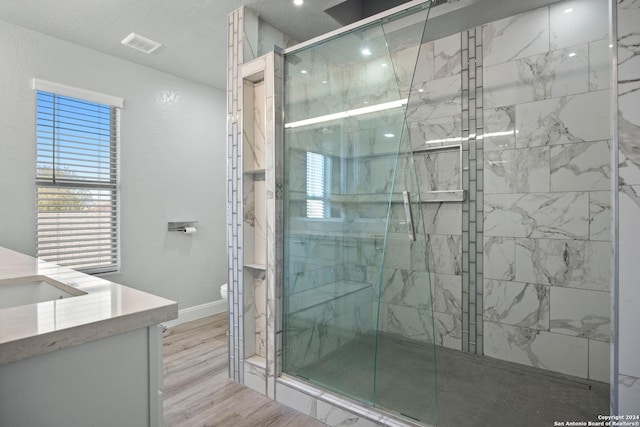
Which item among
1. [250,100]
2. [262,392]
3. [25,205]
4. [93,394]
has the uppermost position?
[250,100]

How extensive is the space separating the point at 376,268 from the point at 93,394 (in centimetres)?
123

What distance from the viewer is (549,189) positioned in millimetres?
2471

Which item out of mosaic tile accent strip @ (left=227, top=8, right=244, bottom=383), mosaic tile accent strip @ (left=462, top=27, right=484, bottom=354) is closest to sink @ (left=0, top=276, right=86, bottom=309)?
mosaic tile accent strip @ (left=227, top=8, right=244, bottom=383)

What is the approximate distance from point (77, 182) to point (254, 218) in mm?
1748

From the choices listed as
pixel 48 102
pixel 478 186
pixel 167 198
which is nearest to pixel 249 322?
pixel 167 198

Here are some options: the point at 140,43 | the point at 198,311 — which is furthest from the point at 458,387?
the point at 140,43

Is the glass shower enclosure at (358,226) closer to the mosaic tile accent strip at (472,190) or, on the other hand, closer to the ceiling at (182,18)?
the ceiling at (182,18)

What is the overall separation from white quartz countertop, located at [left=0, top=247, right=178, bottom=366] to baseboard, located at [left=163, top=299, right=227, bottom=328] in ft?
8.29

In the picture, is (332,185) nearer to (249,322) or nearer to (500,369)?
(249,322)

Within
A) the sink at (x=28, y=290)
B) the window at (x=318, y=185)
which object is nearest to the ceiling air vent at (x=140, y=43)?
the window at (x=318, y=185)

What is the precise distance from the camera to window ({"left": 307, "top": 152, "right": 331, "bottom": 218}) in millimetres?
2006

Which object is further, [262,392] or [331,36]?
[262,392]

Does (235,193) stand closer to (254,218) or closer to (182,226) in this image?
(254,218)

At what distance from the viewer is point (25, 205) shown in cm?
270
